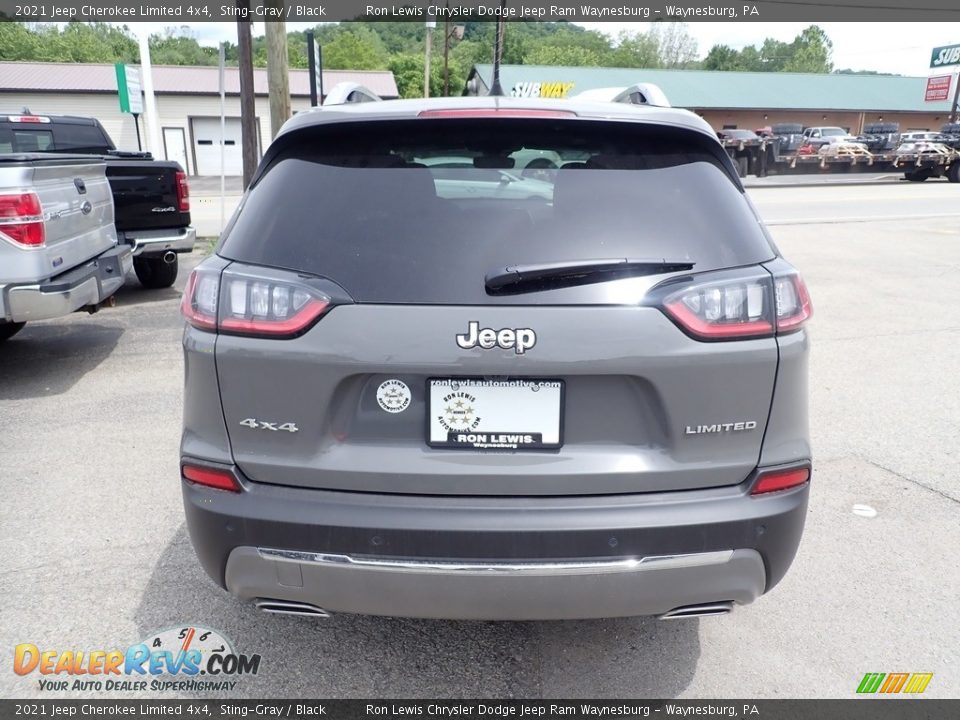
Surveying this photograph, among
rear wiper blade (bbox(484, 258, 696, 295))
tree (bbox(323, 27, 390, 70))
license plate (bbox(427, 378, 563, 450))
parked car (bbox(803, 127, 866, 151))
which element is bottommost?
license plate (bbox(427, 378, 563, 450))

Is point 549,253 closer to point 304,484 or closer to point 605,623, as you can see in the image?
point 304,484

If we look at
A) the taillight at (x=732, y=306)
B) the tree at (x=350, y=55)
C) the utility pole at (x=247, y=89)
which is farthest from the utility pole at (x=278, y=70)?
the tree at (x=350, y=55)

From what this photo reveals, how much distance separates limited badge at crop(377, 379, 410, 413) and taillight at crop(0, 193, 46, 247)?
423cm

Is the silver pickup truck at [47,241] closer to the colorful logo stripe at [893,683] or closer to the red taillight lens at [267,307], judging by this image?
the red taillight lens at [267,307]

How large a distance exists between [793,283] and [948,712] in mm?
1563

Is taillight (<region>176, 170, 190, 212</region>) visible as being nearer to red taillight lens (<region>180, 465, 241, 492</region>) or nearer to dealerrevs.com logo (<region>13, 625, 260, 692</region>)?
dealerrevs.com logo (<region>13, 625, 260, 692</region>)

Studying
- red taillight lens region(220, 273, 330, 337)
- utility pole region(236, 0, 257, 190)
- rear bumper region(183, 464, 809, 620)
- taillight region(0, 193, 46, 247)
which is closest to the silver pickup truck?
taillight region(0, 193, 46, 247)

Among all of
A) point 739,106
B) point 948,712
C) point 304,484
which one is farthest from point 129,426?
point 739,106

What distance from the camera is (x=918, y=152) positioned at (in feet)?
95.0

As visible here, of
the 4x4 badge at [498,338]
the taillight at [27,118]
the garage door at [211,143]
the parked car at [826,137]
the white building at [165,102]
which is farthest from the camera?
the garage door at [211,143]

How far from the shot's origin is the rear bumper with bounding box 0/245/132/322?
5.02 meters

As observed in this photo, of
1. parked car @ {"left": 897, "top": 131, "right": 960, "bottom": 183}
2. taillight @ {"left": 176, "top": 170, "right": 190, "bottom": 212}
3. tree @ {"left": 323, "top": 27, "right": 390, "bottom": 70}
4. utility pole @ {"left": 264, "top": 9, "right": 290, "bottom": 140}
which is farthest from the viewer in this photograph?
tree @ {"left": 323, "top": 27, "right": 390, "bottom": 70}

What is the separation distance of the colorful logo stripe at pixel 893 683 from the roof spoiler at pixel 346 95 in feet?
9.04

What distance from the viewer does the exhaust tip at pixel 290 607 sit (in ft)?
6.98
